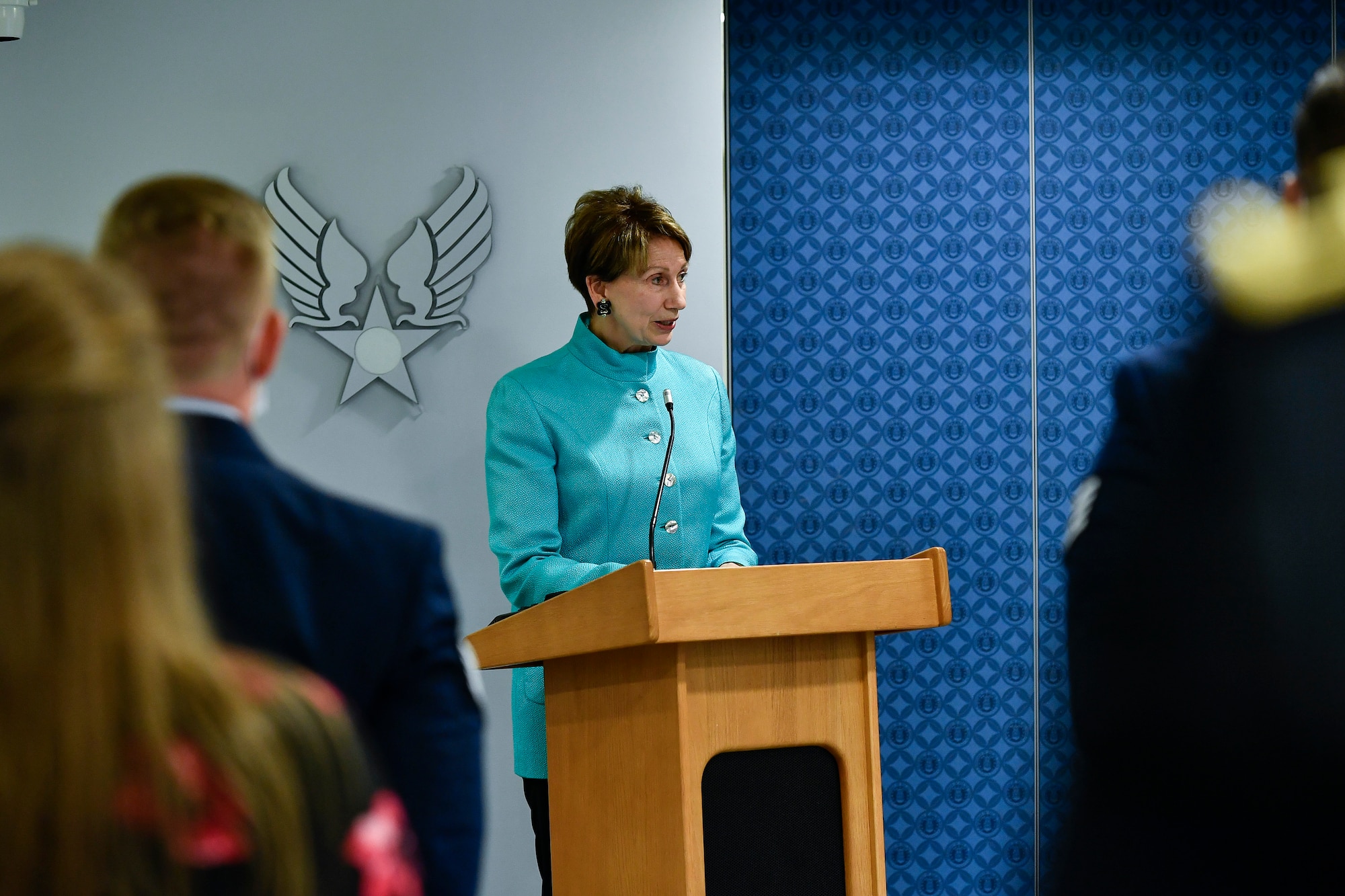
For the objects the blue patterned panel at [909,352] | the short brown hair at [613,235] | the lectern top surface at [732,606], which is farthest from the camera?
the blue patterned panel at [909,352]

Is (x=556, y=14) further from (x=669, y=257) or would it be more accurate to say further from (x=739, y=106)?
(x=669, y=257)

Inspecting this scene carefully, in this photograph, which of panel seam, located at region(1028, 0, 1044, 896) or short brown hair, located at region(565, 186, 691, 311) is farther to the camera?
panel seam, located at region(1028, 0, 1044, 896)

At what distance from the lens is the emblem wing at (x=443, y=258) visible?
10.5 ft

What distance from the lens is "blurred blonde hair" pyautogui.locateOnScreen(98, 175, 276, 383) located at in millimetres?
974

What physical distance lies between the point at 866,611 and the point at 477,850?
106 centimetres

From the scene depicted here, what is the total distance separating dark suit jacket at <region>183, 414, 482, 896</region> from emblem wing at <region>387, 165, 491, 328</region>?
7.33 feet

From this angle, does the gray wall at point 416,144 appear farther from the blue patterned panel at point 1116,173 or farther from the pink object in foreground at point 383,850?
→ the pink object in foreground at point 383,850

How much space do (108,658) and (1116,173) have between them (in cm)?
359

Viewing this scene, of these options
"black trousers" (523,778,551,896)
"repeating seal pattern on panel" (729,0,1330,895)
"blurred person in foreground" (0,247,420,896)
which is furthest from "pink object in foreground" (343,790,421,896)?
"repeating seal pattern on panel" (729,0,1330,895)

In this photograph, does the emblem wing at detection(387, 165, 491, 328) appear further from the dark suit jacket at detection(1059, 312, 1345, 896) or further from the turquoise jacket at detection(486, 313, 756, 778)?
the dark suit jacket at detection(1059, 312, 1345, 896)

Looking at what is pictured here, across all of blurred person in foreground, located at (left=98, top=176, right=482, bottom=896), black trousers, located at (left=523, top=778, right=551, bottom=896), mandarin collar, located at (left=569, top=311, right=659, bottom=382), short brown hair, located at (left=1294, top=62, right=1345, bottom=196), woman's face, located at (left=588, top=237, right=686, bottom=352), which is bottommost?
black trousers, located at (left=523, top=778, right=551, bottom=896)

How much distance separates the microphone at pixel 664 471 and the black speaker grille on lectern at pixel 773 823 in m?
0.44

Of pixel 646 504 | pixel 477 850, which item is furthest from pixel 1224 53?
pixel 477 850

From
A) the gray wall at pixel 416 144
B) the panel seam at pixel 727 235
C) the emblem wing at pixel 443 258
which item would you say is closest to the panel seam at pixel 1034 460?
the panel seam at pixel 727 235
